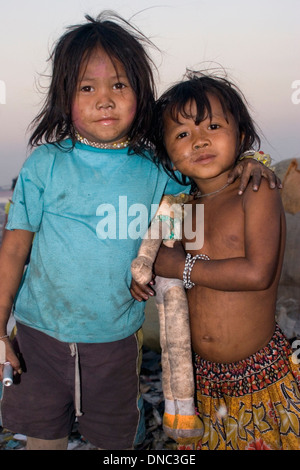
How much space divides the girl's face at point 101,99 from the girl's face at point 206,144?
0.21 m

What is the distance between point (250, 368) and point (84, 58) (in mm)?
1260

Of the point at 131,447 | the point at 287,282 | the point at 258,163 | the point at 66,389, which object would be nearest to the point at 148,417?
the point at 131,447

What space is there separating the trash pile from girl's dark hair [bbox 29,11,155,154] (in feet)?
4.88

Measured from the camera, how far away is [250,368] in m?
1.76

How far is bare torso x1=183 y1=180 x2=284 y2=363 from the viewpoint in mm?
1752

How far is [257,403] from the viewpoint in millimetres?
1737

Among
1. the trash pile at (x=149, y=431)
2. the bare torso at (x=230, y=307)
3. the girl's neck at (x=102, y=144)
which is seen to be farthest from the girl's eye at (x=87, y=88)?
the trash pile at (x=149, y=431)

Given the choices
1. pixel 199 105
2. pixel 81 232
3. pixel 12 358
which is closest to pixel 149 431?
pixel 12 358

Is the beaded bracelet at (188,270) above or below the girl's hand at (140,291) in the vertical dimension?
above

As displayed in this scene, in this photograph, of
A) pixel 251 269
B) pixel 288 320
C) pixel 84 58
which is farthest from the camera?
pixel 288 320

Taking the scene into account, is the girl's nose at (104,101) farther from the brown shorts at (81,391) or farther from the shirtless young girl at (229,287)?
the brown shorts at (81,391)

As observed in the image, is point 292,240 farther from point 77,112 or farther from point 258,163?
point 77,112

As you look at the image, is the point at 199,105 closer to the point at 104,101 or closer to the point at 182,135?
the point at 182,135

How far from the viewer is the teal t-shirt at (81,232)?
5.67 ft
